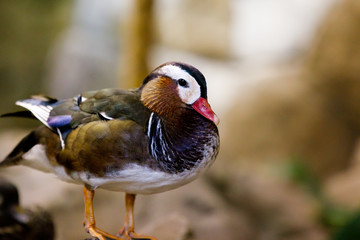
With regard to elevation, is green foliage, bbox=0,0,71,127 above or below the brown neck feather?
below

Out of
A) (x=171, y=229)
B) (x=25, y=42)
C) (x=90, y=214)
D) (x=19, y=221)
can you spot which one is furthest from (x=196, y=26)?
(x=90, y=214)

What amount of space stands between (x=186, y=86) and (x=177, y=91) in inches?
1.2

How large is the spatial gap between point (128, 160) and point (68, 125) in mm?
250

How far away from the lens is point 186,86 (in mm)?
1324

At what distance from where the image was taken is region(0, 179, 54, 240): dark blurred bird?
223 cm

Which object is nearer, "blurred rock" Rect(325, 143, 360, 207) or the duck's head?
the duck's head

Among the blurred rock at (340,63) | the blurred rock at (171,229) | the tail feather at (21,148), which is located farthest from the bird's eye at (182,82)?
the blurred rock at (340,63)

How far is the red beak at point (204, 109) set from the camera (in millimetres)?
Answer: 1312

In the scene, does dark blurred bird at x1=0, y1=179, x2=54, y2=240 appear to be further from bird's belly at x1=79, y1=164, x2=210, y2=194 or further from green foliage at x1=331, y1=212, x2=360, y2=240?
green foliage at x1=331, y1=212, x2=360, y2=240

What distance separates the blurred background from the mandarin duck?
57 cm

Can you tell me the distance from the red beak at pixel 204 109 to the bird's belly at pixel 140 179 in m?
0.15

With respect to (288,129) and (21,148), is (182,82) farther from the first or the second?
(288,129)

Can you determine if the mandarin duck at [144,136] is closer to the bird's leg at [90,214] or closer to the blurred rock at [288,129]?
the bird's leg at [90,214]

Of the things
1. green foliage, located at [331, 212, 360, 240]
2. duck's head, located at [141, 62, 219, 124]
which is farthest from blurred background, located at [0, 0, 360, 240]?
duck's head, located at [141, 62, 219, 124]
